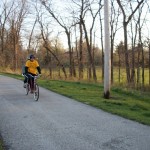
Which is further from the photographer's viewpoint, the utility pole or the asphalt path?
the utility pole

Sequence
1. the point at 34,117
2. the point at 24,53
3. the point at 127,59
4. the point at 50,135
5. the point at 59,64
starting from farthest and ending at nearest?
the point at 24,53, the point at 59,64, the point at 127,59, the point at 34,117, the point at 50,135

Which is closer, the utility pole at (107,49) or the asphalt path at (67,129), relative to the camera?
the asphalt path at (67,129)

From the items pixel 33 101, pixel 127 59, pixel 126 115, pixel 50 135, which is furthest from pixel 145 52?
pixel 50 135

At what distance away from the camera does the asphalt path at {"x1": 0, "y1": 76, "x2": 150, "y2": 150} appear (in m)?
6.93

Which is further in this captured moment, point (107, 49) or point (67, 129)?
point (107, 49)

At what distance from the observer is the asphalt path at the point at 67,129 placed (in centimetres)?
693

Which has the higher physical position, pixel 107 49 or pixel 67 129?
pixel 107 49

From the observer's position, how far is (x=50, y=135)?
7816 mm

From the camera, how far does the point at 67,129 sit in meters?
8.42

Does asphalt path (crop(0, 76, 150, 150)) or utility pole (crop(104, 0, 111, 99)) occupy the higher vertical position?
utility pole (crop(104, 0, 111, 99))

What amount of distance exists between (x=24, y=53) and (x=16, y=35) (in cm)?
721

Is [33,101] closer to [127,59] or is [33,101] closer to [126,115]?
[126,115]

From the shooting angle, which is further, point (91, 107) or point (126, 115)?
point (91, 107)

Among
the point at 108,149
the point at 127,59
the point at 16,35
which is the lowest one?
the point at 108,149
